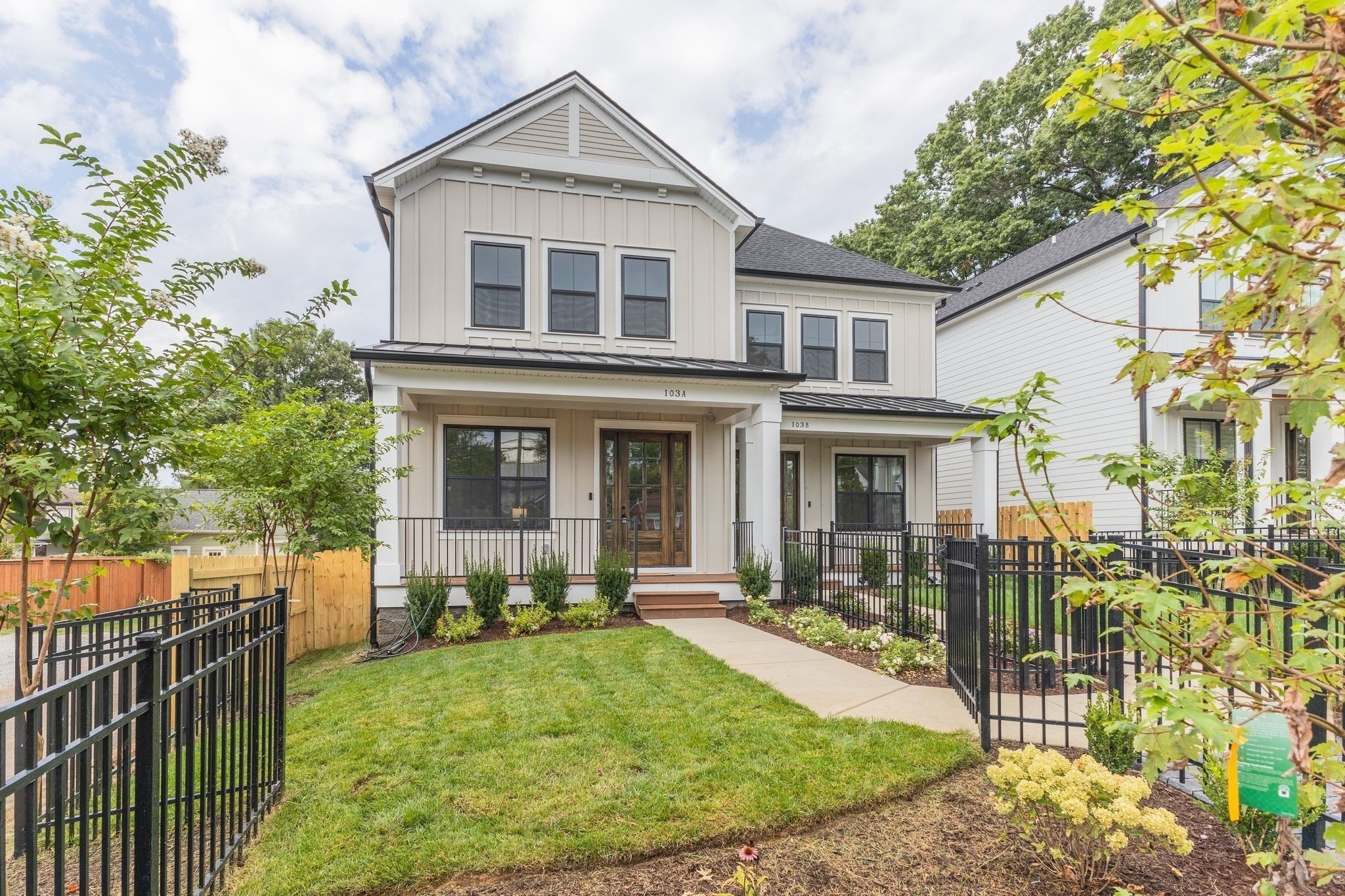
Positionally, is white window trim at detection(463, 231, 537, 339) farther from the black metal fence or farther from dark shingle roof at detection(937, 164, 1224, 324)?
dark shingle roof at detection(937, 164, 1224, 324)

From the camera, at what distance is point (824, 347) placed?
13219 mm

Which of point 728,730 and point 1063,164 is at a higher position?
point 1063,164

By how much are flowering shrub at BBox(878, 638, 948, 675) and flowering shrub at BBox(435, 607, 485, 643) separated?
494 centimetres

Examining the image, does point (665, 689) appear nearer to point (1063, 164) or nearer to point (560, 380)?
point (560, 380)

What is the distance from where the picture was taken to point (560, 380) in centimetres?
940

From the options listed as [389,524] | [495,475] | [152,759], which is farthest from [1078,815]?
[495,475]

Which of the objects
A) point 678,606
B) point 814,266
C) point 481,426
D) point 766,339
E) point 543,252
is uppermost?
point 814,266

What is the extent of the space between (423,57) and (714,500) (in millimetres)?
10678

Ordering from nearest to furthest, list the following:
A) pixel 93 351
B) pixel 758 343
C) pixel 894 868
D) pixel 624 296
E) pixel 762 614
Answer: pixel 93 351 < pixel 894 868 < pixel 762 614 < pixel 624 296 < pixel 758 343

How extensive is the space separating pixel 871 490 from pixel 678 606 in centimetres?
569

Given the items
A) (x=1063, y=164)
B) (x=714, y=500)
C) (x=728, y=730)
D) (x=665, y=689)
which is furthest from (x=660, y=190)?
(x=1063, y=164)

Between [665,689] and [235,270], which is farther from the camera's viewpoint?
[665,689]

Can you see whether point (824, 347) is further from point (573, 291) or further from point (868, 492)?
point (573, 291)

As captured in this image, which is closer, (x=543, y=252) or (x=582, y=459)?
(x=543, y=252)
